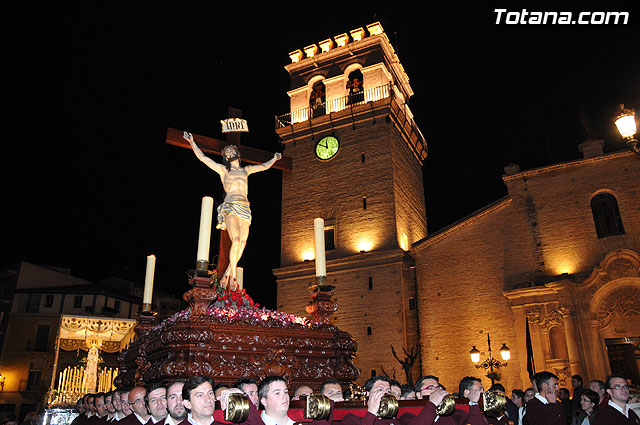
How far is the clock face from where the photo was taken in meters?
26.9

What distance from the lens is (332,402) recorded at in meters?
3.81

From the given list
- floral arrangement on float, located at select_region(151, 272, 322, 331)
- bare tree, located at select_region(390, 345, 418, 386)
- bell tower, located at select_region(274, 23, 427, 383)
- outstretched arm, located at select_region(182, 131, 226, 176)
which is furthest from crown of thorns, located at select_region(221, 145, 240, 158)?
bell tower, located at select_region(274, 23, 427, 383)

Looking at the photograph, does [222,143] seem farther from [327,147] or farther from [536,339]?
[327,147]

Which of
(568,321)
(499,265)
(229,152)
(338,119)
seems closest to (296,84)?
(338,119)

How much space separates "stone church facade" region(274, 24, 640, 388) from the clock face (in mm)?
171

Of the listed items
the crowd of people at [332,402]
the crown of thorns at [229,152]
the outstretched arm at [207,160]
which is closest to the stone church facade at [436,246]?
the crowd of people at [332,402]

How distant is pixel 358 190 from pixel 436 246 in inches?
199

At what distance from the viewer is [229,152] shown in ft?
28.3

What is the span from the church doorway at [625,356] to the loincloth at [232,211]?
1716 centimetres

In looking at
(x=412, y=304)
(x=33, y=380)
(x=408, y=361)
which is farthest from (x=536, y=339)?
(x=33, y=380)

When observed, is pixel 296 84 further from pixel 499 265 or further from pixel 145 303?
pixel 145 303

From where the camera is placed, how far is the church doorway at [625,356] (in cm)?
1827

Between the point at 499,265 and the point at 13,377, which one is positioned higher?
the point at 499,265

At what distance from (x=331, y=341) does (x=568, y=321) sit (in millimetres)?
15875
